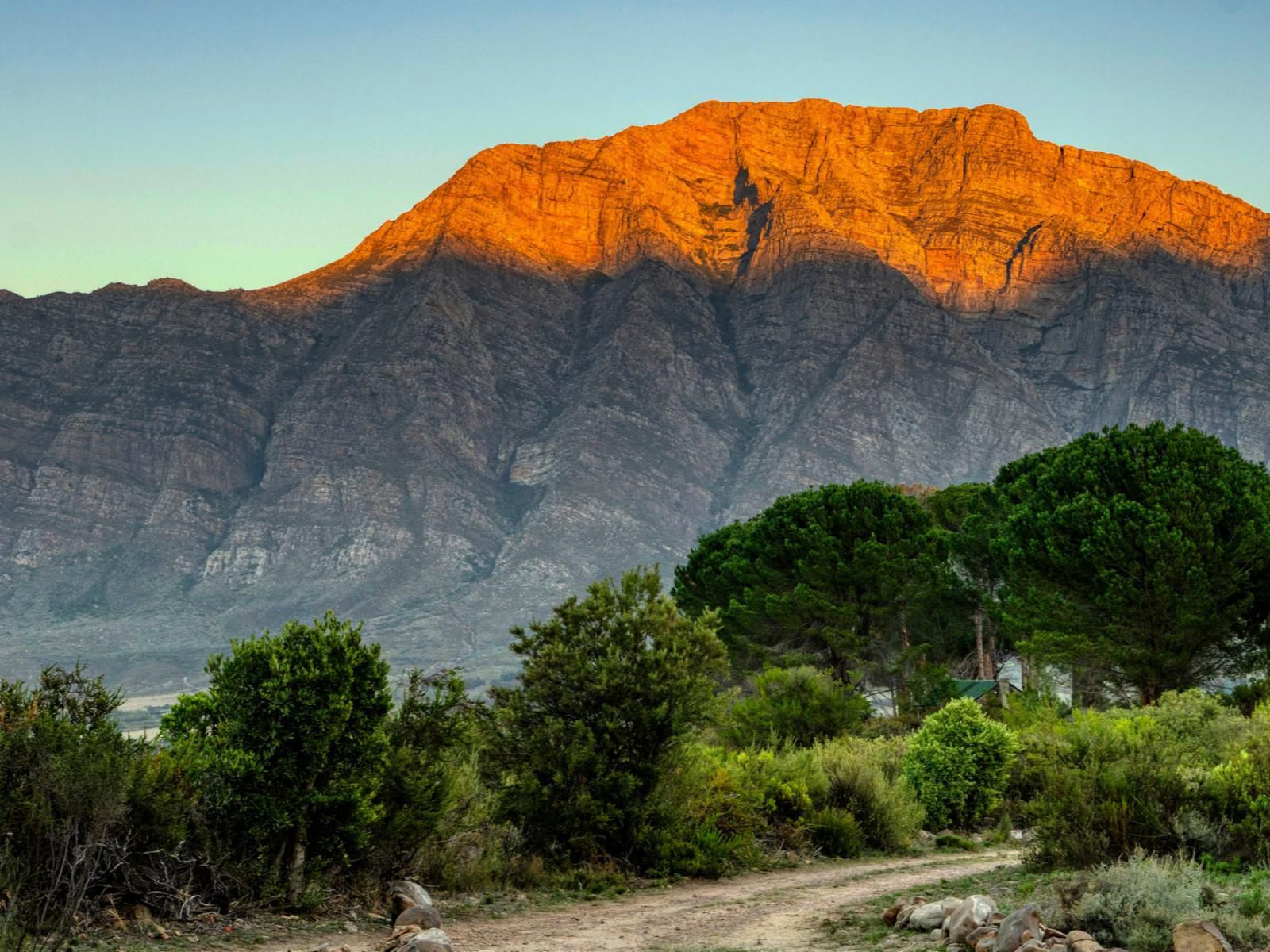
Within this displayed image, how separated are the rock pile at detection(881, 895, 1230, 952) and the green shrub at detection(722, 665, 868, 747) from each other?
17.1 meters

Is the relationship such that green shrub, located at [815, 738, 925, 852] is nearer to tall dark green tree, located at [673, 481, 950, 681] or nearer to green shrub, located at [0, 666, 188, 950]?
green shrub, located at [0, 666, 188, 950]

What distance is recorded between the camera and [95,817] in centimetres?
1158

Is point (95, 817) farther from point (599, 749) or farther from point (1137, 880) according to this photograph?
point (1137, 880)

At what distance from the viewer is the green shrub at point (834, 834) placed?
2067 centimetres

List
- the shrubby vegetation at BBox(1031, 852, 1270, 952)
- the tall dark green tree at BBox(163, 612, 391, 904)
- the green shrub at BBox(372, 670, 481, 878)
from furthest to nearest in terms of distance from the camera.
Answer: the green shrub at BBox(372, 670, 481, 878), the tall dark green tree at BBox(163, 612, 391, 904), the shrubby vegetation at BBox(1031, 852, 1270, 952)

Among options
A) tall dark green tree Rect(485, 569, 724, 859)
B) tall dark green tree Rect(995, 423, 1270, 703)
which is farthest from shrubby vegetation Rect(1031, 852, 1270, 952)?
tall dark green tree Rect(995, 423, 1270, 703)

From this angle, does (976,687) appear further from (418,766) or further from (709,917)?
(418,766)

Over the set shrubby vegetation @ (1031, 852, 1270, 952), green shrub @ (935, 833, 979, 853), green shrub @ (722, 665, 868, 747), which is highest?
shrubby vegetation @ (1031, 852, 1270, 952)

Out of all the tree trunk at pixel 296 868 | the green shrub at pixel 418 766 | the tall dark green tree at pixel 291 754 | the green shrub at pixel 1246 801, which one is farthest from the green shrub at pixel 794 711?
the tree trunk at pixel 296 868

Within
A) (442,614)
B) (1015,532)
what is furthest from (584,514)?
(1015,532)

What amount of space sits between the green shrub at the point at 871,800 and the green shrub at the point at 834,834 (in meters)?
0.75

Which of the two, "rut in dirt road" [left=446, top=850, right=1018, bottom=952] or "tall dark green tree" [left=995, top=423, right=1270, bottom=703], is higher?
"tall dark green tree" [left=995, top=423, right=1270, bottom=703]

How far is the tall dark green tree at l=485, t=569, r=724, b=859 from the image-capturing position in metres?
17.4

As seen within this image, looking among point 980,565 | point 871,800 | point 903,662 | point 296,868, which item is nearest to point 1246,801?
point 871,800
